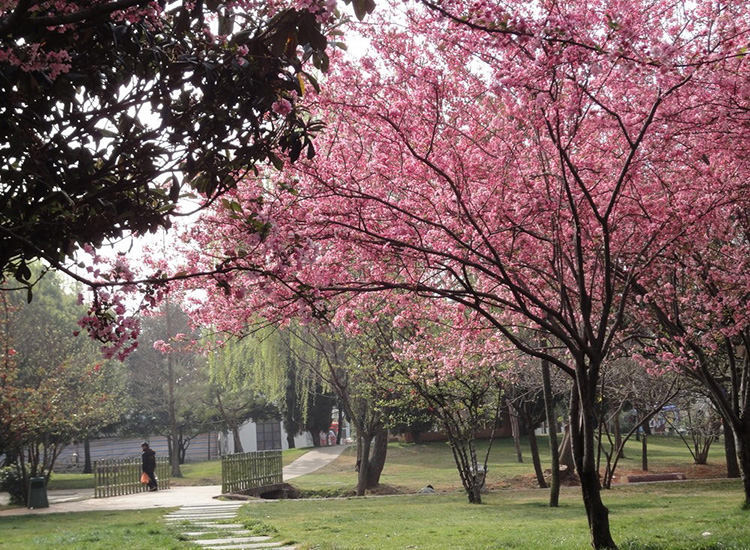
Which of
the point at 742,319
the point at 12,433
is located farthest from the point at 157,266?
the point at 12,433

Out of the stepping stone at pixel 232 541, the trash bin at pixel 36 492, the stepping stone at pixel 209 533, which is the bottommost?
the trash bin at pixel 36 492

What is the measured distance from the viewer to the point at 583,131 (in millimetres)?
7621

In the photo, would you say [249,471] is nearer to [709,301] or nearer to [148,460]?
[148,460]

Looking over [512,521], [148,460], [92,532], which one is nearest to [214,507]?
[92,532]

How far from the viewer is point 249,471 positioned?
19.1 meters

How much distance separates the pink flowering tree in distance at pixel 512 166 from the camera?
6.21 m

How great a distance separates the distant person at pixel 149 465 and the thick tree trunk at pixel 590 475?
15.7 metres

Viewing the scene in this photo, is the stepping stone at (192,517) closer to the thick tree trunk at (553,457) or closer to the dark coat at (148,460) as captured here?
the thick tree trunk at (553,457)

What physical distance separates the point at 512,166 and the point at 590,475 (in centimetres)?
325

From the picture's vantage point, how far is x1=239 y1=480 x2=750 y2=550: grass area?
7.33 meters

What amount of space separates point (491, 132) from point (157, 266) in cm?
395

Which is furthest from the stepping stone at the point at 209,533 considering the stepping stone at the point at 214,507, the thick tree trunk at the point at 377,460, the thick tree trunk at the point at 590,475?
the thick tree trunk at the point at 377,460

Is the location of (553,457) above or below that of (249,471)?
above

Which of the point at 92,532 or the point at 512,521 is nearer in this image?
the point at 92,532
